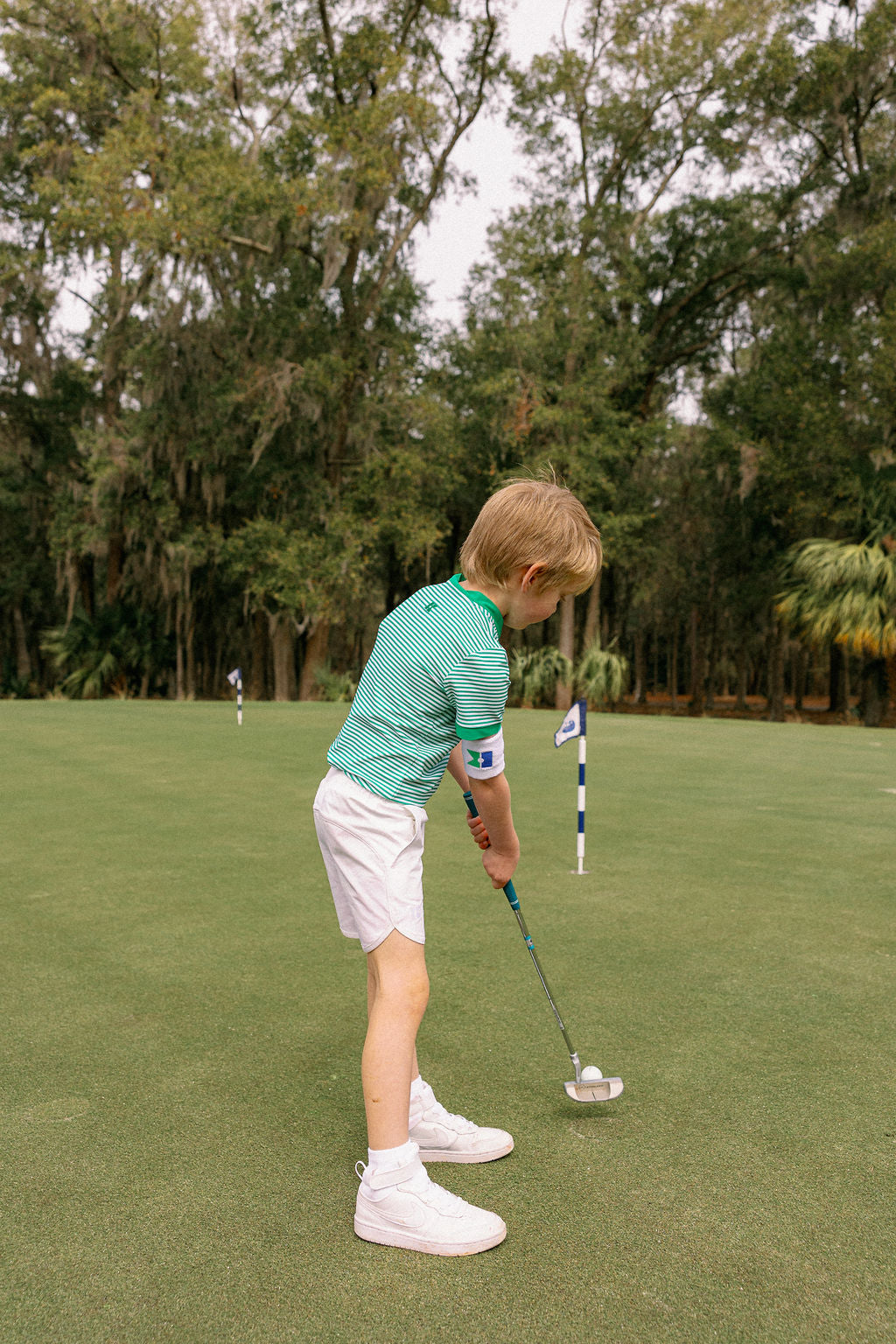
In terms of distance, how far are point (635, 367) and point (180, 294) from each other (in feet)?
36.6

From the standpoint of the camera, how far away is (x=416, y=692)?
8.41 feet

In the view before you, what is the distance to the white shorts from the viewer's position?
8.27 feet

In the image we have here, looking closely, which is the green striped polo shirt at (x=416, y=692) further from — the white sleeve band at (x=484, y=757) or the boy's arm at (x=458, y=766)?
the boy's arm at (x=458, y=766)

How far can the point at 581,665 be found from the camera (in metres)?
23.7

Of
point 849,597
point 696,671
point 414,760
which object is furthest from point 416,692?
point 696,671

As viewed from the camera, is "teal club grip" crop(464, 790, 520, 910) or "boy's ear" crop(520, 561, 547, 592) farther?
"teal club grip" crop(464, 790, 520, 910)

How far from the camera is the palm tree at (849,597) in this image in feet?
65.2

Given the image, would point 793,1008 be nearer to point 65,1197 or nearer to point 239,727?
point 65,1197

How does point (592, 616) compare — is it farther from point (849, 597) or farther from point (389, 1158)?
point (389, 1158)

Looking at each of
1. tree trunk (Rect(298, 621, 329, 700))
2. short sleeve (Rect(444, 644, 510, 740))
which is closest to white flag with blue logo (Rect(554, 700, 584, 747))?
short sleeve (Rect(444, 644, 510, 740))

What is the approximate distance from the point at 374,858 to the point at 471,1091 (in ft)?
3.54

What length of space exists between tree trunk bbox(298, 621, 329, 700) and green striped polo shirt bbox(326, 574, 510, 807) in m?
22.2

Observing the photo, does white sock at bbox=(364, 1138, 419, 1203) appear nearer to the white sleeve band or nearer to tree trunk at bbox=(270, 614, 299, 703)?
the white sleeve band

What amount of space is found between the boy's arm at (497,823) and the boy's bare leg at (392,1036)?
305mm
